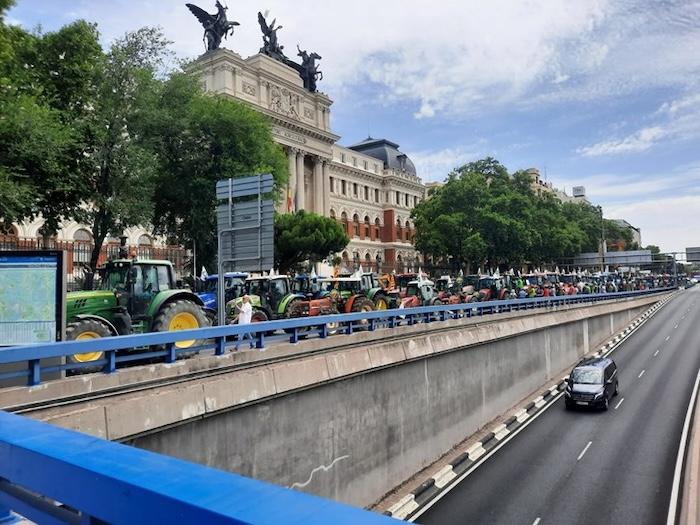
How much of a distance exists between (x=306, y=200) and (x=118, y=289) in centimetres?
5749

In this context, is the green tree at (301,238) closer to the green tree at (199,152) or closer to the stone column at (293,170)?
the green tree at (199,152)

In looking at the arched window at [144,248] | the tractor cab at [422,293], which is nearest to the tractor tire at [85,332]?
the tractor cab at [422,293]

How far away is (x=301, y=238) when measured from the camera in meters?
47.2

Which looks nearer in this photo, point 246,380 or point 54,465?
point 54,465

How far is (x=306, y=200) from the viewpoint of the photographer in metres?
69.8

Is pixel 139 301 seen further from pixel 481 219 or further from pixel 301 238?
pixel 481 219

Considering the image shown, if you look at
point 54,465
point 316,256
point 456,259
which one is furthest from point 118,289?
point 456,259

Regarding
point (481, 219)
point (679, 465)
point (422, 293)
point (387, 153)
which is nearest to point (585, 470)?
point (679, 465)

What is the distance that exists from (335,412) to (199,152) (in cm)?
2390

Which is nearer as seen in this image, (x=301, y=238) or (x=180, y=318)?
(x=180, y=318)

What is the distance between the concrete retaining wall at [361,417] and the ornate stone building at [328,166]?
33.2 metres

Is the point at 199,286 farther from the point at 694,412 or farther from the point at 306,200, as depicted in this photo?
the point at 306,200

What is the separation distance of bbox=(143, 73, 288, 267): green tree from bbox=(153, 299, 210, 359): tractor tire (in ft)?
60.5

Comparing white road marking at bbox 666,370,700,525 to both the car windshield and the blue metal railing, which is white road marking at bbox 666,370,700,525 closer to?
the car windshield
